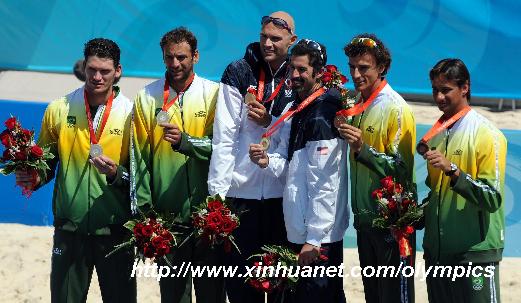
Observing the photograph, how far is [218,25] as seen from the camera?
446 inches

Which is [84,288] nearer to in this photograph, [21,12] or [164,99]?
[164,99]

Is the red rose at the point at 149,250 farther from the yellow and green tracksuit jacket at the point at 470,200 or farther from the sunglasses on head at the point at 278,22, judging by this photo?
the yellow and green tracksuit jacket at the point at 470,200

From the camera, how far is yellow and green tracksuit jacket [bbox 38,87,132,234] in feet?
22.9

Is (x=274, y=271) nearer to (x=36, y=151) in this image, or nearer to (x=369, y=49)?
(x=369, y=49)

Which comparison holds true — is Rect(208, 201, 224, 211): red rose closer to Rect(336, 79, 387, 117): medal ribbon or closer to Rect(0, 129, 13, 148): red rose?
Rect(336, 79, 387, 117): medal ribbon

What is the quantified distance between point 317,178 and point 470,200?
90 centimetres

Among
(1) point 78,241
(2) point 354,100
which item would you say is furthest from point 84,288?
(2) point 354,100

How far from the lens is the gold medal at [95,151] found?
22.3ft

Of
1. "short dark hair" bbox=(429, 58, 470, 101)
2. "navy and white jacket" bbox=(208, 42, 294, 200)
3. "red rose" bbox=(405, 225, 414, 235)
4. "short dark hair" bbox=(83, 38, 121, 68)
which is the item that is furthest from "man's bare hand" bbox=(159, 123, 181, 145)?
"short dark hair" bbox=(429, 58, 470, 101)

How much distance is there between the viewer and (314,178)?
626 centimetres

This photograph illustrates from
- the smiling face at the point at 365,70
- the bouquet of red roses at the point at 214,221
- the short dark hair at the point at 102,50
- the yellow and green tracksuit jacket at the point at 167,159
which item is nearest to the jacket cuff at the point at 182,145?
the yellow and green tracksuit jacket at the point at 167,159

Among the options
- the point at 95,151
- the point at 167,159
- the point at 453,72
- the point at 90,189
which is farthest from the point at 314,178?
the point at 90,189

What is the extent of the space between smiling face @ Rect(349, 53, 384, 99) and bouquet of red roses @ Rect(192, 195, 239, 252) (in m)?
1.15

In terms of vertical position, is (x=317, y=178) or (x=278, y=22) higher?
(x=278, y=22)
